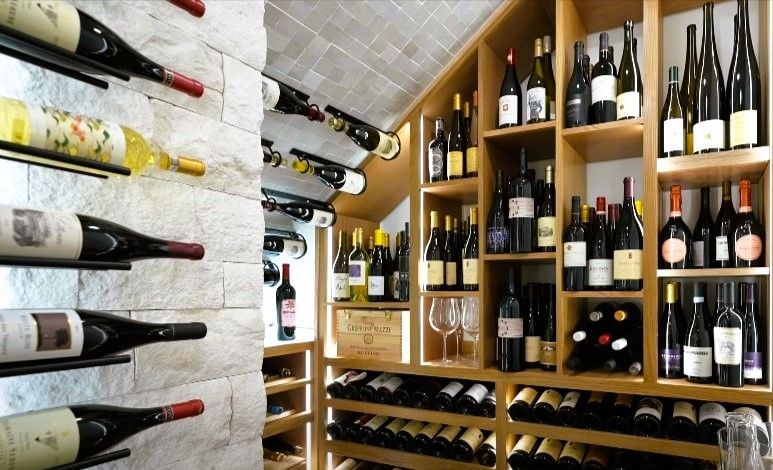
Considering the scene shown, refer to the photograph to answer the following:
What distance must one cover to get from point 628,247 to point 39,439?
1658 millimetres

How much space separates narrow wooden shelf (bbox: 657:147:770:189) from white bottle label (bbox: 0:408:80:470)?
1689 mm

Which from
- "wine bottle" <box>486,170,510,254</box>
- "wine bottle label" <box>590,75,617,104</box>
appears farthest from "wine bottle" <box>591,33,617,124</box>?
"wine bottle" <box>486,170,510,254</box>

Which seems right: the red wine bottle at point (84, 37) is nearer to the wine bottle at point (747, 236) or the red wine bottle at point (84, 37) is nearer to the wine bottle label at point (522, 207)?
the wine bottle label at point (522, 207)

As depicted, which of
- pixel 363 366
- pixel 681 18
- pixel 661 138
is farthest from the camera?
Result: pixel 363 366

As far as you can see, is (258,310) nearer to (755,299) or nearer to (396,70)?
(396,70)

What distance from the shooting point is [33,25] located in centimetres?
68

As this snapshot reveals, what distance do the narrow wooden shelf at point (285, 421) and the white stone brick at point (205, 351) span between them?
0.87 m

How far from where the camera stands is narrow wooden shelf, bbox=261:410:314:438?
193 cm

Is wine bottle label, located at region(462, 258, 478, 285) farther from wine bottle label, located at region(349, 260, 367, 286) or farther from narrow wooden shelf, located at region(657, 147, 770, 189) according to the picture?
narrow wooden shelf, located at region(657, 147, 770, 189)

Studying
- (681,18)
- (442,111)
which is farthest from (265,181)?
(681,18)

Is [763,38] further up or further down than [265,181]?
further up

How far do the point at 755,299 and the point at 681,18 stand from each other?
101 centimetres

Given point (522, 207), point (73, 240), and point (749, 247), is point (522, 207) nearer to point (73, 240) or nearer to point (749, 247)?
point (749, 247)

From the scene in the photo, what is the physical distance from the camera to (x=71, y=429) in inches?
28.3
